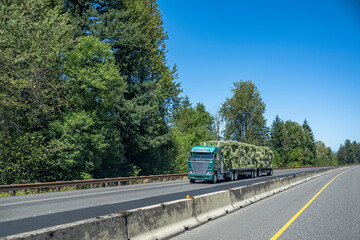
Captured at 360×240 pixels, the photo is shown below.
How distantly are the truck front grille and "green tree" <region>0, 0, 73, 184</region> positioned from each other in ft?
37.1

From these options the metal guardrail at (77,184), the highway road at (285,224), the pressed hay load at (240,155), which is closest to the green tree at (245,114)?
the pressed hay load at (240,155)

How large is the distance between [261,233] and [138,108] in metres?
28.3

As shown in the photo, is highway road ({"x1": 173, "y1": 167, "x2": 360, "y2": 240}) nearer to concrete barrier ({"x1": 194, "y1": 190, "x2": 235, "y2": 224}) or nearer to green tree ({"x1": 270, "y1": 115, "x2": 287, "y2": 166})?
concrete barrier ({"x1": 194, "y1": 190, "x2": 235, "y2": 224})

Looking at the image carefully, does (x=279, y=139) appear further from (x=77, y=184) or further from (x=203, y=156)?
(x=77, y=184)

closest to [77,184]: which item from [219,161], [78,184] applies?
[78,184]

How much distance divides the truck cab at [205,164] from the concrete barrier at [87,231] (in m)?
21.6

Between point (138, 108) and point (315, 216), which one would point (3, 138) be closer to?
point (138, 108)

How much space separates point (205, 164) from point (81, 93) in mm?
12297

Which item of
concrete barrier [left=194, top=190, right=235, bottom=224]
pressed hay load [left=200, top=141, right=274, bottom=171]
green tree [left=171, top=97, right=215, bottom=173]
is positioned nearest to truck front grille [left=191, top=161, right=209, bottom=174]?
pressed hay load [left=200, top=141, right=274, bottom=171]

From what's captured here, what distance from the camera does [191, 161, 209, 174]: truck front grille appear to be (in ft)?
89.1

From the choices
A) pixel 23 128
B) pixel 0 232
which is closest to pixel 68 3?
pixel 23 128

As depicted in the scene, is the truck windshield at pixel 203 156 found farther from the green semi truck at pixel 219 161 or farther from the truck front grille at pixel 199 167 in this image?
the truck front grille at pixel 199 167

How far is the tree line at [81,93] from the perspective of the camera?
23656 millimetres

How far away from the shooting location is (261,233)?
786 centimetres
